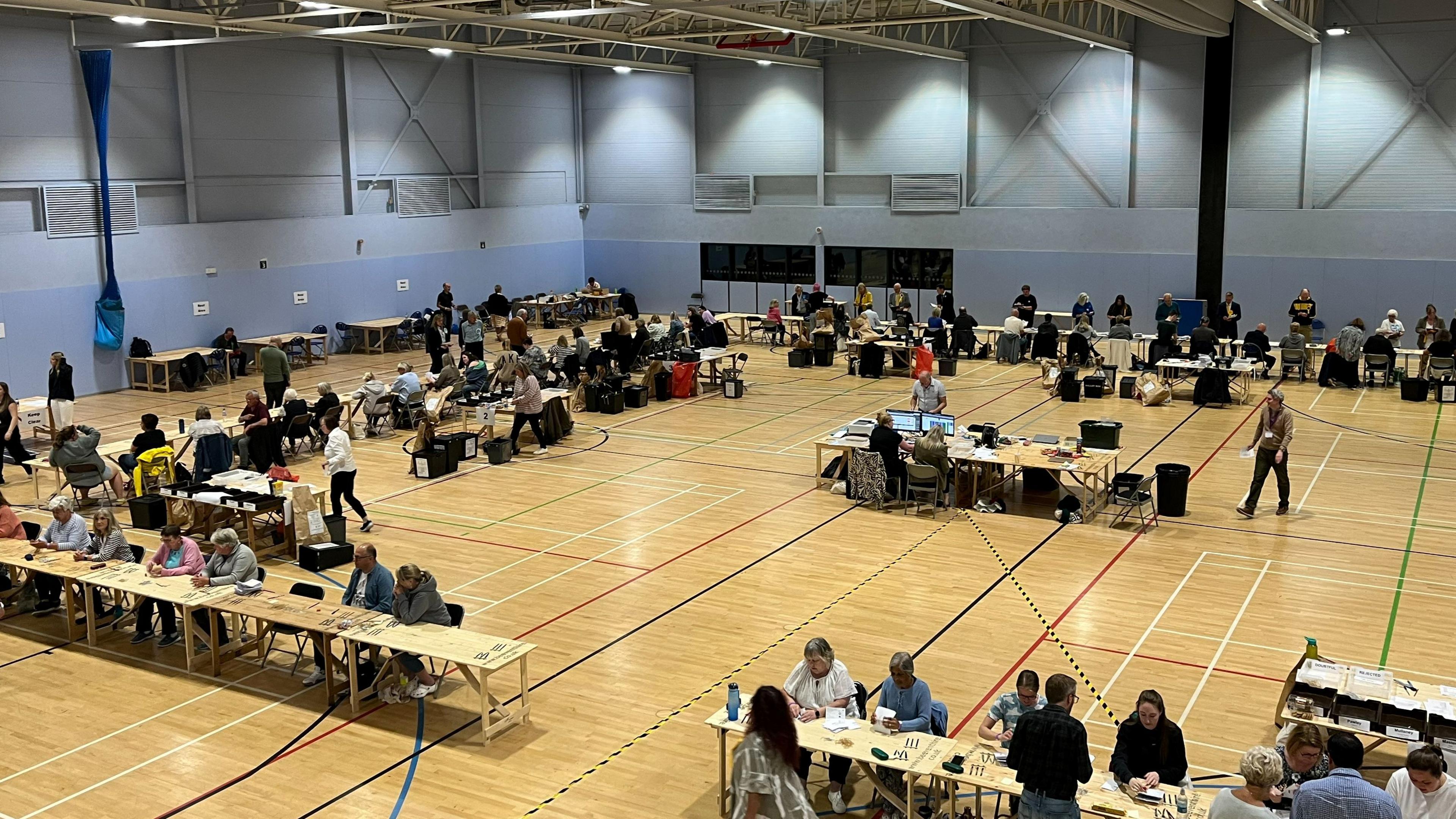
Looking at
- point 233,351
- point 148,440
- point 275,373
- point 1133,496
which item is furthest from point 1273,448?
point 233,351

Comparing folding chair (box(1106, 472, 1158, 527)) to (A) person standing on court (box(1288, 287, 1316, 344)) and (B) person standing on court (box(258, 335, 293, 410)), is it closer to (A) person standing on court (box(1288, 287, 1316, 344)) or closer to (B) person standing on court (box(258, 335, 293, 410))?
(A) person standing on court (box(1288, 287, 1316, 344))

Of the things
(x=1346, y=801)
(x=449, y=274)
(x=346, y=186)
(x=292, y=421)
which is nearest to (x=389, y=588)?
(x=1346, y=801)

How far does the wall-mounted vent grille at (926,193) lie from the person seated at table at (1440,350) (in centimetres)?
1261

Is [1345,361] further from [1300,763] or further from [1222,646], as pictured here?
[1300,763]

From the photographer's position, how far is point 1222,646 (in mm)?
11312

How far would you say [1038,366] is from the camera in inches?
1114

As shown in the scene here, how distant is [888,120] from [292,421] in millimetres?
20382

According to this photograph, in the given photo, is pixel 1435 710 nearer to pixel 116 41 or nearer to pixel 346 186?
pixel 116 41

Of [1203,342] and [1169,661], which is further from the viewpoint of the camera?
[1203,342]

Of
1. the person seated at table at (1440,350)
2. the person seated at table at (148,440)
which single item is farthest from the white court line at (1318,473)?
the person seated at table at (148,440)

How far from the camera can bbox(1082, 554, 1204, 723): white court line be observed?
1012cm

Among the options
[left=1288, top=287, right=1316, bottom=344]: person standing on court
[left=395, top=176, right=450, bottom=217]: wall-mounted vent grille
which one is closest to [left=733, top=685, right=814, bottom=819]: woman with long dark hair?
[left=1288, top=287, right=1316, bottom=344]: person standing on court

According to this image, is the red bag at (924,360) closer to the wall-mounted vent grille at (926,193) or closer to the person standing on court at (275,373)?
the wall-mounted vent grille at (926,193)

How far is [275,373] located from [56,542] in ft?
30.6
